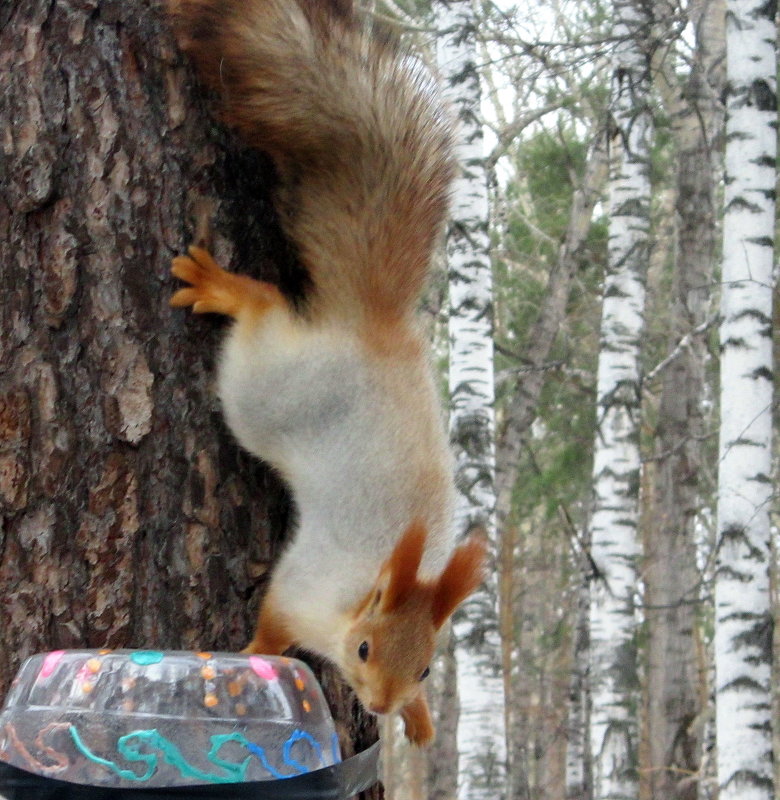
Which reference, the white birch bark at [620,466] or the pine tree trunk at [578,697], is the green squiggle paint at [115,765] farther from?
the pine tree trunk at [578,697]

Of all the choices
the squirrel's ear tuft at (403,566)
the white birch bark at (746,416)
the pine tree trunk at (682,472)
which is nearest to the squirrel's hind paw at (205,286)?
the squirrel's ear tuft at (403,566)

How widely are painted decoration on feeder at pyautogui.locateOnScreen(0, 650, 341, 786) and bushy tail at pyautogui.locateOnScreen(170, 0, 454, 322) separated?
2.50 feet

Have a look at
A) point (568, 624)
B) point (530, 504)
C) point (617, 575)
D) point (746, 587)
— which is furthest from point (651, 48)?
point (568, 624)

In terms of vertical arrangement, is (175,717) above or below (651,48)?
below

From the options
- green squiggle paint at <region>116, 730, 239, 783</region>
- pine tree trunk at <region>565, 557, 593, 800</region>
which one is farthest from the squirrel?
pine tree trunk at <region>565, 557, 593, 800</region>

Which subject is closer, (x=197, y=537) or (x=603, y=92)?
(x=197, y=537)

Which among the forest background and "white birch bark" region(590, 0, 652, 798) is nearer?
the forest background

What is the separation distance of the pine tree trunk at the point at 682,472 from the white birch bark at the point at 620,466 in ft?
3.45

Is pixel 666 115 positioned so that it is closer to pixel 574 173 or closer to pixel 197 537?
pixel 574 173

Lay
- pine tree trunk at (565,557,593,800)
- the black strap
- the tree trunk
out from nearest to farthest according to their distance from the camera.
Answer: the black strap
the tree trunk
pine tree trunk at (565,557,593,800)

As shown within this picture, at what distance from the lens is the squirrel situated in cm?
163

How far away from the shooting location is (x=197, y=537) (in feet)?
5.03

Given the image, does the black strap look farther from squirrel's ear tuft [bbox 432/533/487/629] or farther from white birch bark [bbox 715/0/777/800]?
white birch bark [bbox 715/0/777/800]

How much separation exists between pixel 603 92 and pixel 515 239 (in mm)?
1991
